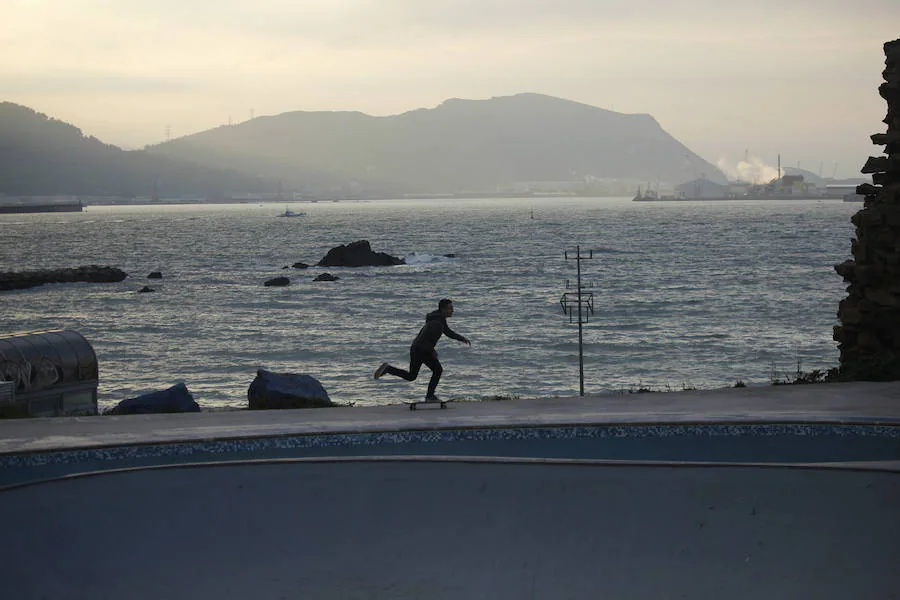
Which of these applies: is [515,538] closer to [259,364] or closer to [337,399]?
[337,399]

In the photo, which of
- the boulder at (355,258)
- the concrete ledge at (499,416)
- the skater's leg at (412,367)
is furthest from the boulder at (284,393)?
the boulder at (355,258)

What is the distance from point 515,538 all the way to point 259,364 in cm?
2896

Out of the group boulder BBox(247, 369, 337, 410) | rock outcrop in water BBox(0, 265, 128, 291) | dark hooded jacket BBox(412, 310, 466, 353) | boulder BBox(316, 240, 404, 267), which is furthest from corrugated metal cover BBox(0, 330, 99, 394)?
boulder BBox(316, 240, 404, 267)

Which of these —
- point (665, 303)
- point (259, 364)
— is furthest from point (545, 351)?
point (665, 303)

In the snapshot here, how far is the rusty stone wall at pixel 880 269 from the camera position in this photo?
15.3 m

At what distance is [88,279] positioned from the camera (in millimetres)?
75188

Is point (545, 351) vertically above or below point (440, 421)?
below

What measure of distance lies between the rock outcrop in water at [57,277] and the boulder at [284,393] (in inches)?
2383

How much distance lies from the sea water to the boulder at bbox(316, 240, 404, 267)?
7.80 feet

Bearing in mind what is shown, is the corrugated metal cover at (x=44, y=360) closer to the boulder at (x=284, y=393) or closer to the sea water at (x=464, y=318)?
the boulder at (x=284, y=393)

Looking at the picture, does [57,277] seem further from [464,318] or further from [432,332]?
[432,332]

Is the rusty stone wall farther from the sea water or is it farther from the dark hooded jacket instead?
the sea water

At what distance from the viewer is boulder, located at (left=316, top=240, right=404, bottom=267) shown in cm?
8894

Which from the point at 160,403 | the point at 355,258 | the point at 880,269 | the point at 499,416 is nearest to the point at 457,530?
the point at 499,416
